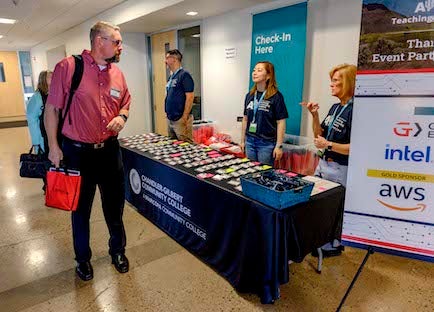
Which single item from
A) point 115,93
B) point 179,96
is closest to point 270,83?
point 179,96

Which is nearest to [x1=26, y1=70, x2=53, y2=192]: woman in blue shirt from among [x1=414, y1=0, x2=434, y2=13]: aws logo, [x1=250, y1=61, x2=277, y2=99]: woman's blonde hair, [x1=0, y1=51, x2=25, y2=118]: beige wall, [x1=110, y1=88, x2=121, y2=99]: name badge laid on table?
[x1=110, y1=88, x2=121, y2=99]: name badge laid on table

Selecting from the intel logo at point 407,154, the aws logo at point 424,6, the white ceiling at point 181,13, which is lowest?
the intel logo at point 407,154

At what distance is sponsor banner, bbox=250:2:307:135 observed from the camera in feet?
11.1

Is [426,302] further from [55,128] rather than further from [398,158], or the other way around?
[55,128]

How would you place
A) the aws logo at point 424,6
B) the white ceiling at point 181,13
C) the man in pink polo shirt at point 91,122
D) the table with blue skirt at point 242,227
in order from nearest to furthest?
the aws logo at point 424,6, the table with blue skirt at point 242,227, the man in pink polo shirt at point 91,122, the white ceiling at point 181,13

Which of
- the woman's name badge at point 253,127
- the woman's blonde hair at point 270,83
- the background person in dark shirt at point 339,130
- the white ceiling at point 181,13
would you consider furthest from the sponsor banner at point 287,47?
the background person in dark shirt at point 339,130

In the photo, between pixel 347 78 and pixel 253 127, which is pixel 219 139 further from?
pixel 347 78

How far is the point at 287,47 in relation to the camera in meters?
3.52

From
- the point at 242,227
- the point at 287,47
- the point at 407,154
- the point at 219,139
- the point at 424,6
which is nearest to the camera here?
the point at 424,6

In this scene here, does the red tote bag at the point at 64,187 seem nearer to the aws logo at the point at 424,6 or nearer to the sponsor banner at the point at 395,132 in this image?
the sponsor banner at the point at 395,132

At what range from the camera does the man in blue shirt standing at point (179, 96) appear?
3787mm

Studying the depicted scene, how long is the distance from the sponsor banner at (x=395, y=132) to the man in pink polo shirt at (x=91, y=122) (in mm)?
1443

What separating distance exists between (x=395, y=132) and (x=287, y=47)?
2365 millimetres

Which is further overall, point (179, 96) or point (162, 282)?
point (179, 96)
